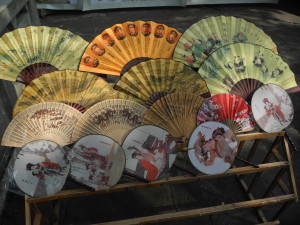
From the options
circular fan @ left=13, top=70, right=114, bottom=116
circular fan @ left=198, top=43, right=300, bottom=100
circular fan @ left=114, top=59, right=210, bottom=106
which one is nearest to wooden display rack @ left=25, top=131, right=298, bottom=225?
circular fan @ left=198, top=43, right=300, bottom=100

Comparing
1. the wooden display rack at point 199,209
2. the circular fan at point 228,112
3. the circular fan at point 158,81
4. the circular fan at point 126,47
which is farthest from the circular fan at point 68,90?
the circular fan at point 228,112

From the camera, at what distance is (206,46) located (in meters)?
3.56

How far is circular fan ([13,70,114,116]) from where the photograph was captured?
2795mm

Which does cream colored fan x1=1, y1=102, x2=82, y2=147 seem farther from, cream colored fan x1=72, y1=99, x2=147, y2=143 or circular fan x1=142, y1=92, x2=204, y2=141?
circular fan x1=142, y1=92, x2=204, y2=141

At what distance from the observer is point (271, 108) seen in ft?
9.42

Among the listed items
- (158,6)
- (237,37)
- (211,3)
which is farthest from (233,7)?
(237,37)

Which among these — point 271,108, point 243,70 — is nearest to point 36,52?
point 243,70

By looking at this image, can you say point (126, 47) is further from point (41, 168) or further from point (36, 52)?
point (41, 168)

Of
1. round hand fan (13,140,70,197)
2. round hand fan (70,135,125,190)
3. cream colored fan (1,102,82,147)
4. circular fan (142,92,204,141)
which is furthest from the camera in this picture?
circular fan (142,92,204,141)

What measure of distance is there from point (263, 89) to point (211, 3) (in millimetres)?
7914

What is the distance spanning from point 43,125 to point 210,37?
248cm

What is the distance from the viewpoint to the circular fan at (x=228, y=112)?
8.89 feet

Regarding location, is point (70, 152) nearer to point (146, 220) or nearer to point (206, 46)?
point (146, 220)

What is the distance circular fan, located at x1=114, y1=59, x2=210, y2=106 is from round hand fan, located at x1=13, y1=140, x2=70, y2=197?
1026mm
